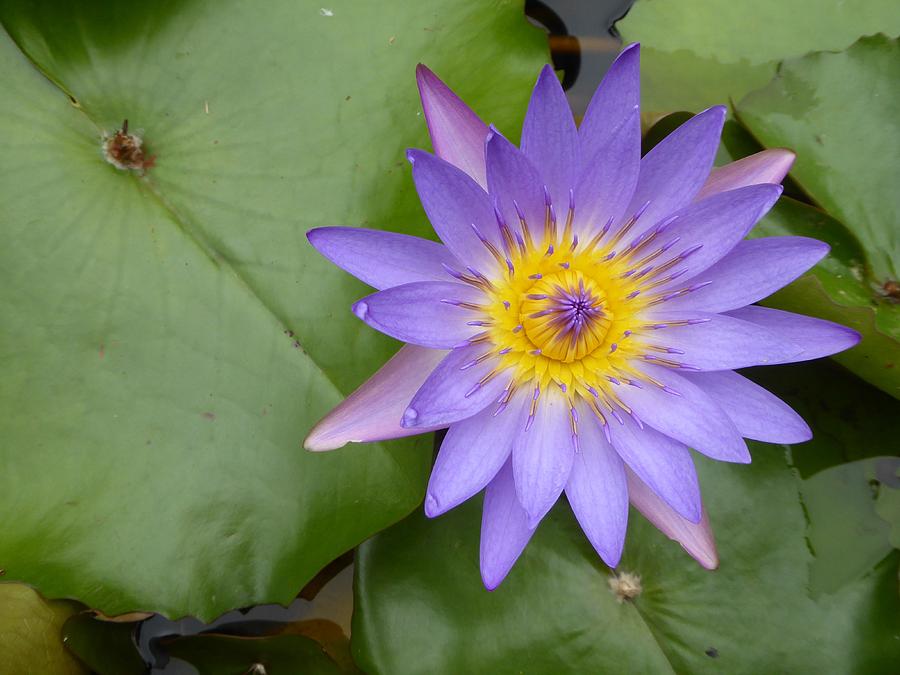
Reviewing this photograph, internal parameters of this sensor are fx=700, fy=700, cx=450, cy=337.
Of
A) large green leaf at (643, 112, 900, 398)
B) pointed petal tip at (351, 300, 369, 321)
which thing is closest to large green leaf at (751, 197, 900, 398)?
large green leaf at (643, 112, 900, 398)

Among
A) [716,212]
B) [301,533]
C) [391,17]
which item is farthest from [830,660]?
[391,17]

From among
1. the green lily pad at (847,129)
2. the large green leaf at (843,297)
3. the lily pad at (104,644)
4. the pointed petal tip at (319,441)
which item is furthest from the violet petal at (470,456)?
the lily pad at (104,644)

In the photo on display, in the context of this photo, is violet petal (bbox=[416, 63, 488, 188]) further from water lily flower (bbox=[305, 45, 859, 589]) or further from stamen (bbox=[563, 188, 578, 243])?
stamen (bbox=[563, 188, 578, 243])

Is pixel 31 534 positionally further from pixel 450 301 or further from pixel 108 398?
pixel 450 301

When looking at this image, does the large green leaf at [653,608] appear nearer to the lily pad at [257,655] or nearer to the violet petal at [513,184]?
the lily pad at [257,655]

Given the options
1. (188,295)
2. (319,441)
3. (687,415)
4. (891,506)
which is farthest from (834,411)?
(188,295)

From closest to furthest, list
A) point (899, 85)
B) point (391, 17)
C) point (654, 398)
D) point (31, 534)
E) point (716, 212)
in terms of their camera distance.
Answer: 1. point (716, 212)
2. point (654, 398)
3. point (31, 534)
4. point (391, 17)
5. point (899, 85)
